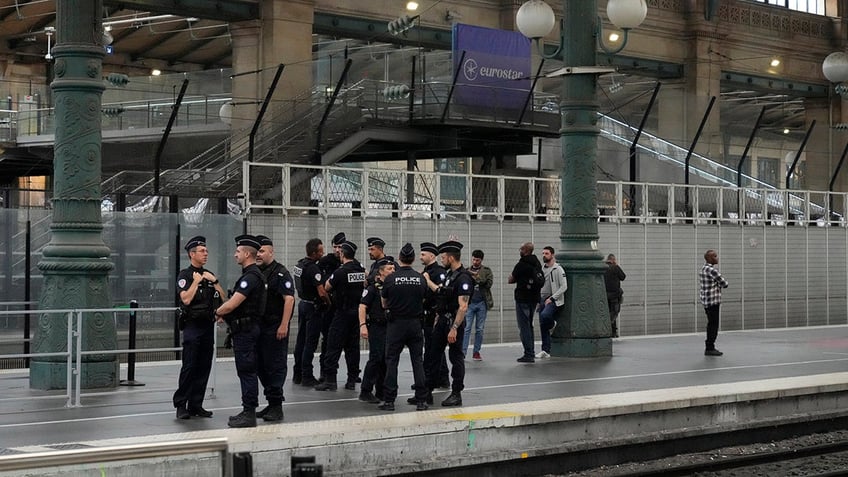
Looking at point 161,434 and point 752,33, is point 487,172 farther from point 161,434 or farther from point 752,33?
point 752,33

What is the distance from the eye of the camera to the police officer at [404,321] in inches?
511

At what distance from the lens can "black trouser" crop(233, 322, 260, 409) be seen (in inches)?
458

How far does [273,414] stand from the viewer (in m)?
12.1

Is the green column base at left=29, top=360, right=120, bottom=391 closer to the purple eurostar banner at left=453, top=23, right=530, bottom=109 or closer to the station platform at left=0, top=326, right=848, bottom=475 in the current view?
the station platform at left=0, top=326, right=848, bottom=475

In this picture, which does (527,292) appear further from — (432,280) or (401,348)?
(401,348)

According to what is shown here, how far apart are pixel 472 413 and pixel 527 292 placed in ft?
20.5

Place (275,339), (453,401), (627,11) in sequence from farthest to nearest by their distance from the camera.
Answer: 1. (627,11)
2. (453,401)
3. (275,339)

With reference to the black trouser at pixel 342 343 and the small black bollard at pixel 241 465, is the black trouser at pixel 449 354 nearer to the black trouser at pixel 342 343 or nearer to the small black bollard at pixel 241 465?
the black trouser at pixel 342 343

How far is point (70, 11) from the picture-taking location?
1414cm

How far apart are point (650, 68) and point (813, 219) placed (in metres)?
15.2

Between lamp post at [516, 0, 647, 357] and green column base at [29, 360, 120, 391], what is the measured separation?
7.27 meters

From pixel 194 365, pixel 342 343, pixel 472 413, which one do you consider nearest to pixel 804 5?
pixel 342 343

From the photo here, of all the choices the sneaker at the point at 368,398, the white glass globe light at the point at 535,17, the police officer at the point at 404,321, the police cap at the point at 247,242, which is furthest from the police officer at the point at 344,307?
the white glass globe light at the point at 535,17

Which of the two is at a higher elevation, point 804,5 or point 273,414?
point 804,5
